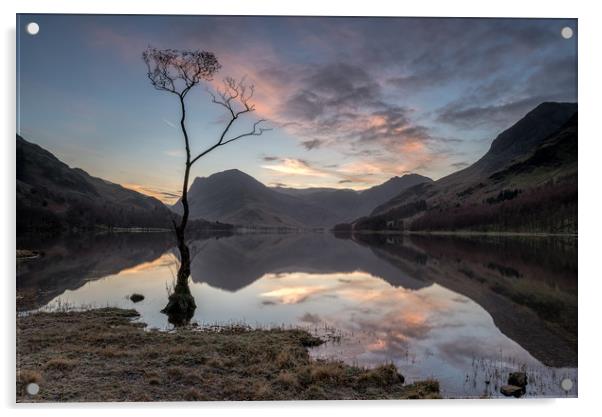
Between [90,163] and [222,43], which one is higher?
[222,43]

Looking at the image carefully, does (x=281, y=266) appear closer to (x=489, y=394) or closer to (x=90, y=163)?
(x=90, y=163)

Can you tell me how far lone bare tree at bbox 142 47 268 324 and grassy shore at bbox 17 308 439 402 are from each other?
3.26m

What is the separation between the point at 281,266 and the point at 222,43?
1954cm

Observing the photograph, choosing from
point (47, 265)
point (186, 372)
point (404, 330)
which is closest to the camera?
point (186, 372)

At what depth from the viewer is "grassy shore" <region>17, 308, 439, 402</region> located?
23.6 feet

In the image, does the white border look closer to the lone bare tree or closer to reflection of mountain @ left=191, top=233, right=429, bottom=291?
the lone bare tree

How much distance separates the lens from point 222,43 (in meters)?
9.59

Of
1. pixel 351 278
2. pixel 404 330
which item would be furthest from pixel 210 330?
pixel 351 278

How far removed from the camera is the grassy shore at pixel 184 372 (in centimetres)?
720

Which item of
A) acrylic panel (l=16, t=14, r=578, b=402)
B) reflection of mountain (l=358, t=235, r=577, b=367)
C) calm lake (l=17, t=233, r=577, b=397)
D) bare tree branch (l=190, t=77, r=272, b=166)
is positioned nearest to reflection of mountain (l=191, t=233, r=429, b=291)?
calm lake (l=17, t=233, r=577, b=397)
